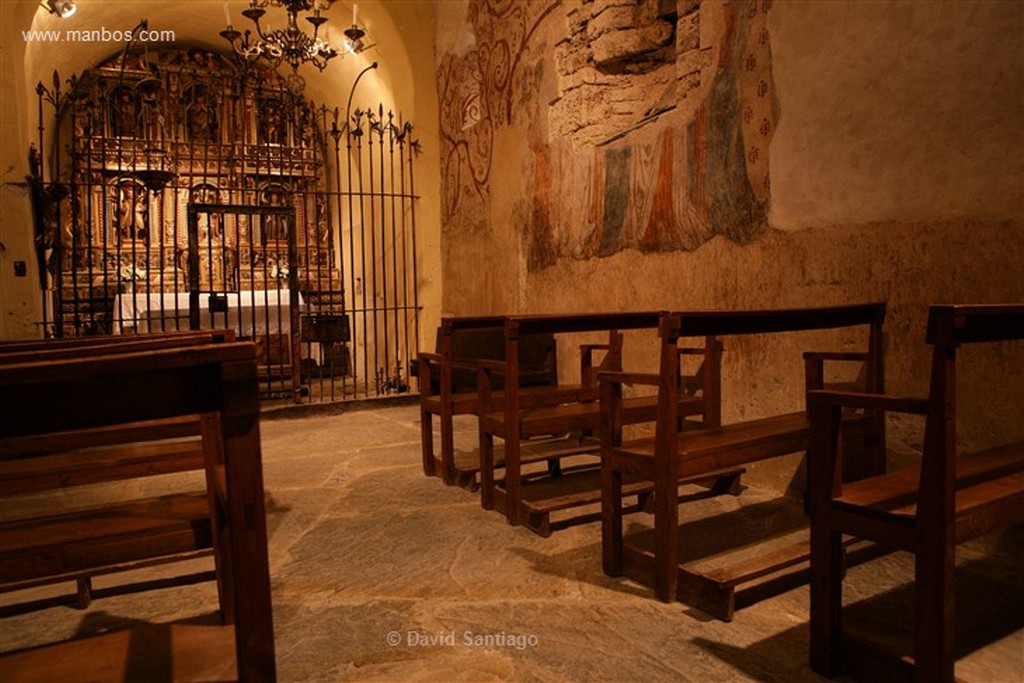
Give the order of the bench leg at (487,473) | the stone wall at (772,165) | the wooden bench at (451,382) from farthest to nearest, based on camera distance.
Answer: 1. the wooden bench at (451,382)
2. the bench leg at (487,473)
3. the stone wall at (772,165)

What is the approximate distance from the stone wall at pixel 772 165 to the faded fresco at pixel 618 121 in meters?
0.01

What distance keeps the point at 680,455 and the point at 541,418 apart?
1046mm

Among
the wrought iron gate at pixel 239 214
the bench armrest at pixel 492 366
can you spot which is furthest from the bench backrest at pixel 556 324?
the wrought iron gate at pixel 239 214

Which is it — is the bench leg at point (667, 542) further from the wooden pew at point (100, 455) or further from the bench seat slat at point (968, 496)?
the wooden pew at point (100, 455)

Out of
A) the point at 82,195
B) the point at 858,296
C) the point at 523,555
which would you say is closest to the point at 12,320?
the point at 82,195

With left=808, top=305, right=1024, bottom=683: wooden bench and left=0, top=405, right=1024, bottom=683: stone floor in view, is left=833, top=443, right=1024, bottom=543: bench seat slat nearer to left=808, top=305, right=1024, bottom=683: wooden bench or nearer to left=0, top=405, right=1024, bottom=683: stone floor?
left=808, top=305, right=1024, bottom=683: wooden bench

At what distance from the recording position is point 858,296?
10.7 ft

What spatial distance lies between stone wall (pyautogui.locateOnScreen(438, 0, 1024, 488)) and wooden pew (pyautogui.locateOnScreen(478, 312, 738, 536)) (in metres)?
0.73

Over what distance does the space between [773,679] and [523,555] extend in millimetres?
1180

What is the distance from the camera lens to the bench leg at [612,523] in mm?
2617

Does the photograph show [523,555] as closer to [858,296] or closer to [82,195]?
[858,296]

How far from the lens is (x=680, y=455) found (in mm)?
2412
